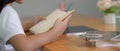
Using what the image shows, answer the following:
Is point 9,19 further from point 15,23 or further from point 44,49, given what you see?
point 44,49

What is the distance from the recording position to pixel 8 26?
4.91 feet

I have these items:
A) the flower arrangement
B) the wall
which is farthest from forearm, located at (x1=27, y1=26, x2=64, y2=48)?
the wall

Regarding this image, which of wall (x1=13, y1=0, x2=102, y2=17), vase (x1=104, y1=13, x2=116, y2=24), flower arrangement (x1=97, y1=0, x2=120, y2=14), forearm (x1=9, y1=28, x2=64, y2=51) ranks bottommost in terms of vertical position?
forearm (x1=9, y1=28, x2=64, y2=51)

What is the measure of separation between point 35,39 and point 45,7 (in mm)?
2251

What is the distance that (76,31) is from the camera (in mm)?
1792

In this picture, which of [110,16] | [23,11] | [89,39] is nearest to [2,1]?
[89,39]

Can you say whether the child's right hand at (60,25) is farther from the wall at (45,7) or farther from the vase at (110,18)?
the wall at (45,7)

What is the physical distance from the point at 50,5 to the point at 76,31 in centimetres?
200

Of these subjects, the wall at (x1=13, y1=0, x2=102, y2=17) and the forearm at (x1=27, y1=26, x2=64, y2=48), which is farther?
the wall at (x1=13, y1=0, x2=102, y2=17)

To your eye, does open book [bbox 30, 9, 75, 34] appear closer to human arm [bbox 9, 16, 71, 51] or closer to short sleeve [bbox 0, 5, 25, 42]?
human arm [bbox 9, 16, 71, 51]

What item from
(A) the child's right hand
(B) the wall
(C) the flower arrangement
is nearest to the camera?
(A) the child's right hand

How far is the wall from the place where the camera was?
3664 millimetres

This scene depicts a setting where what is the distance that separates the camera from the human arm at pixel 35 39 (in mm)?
1451

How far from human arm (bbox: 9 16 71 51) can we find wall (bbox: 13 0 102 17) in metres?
2.05
